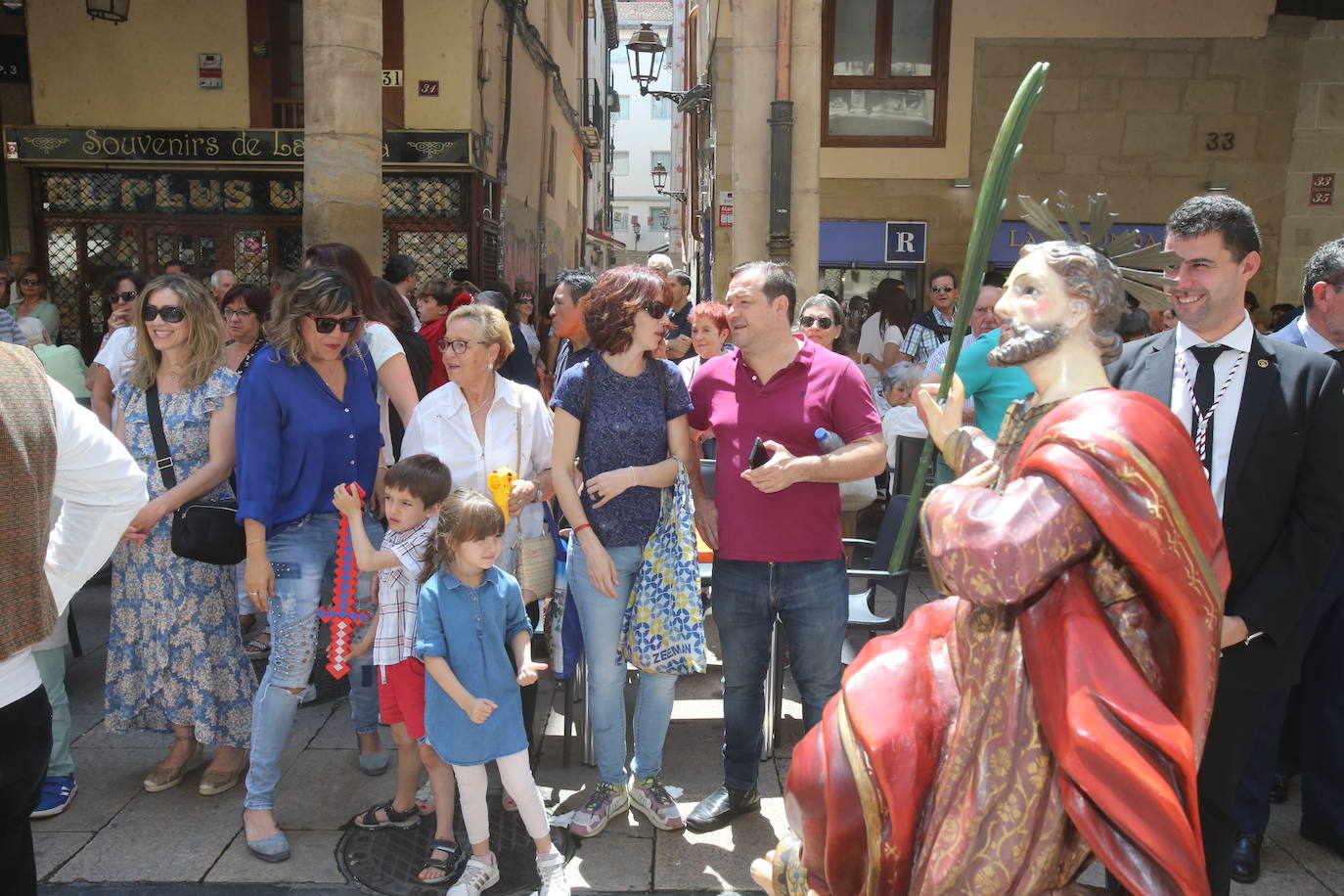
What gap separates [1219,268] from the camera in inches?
107

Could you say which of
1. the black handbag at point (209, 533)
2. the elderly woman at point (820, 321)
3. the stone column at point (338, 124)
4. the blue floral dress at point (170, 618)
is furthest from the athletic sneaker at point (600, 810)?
the stone column at point (338, 124)

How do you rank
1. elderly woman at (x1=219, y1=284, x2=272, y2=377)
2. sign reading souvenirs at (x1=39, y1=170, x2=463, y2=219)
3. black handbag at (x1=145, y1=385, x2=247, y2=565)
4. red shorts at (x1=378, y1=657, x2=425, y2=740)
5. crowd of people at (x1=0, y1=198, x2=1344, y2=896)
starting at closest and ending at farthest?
crowd of people at (x1=0, y1=198, x2=1344, y2=896) < red shorts at (x1=378, y1=657, x2=425, y2=740) < black handbag at (x1=145, y1=385, x2=247, y2=565) < elderly woman at (x1=219, y1=284, x2=272, y2=377) < sign reading souvenirs at (x1=39, y1=170, x2=463, y2=219)

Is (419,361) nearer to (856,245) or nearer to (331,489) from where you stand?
(331,489)

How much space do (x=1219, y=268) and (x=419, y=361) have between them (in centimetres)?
375

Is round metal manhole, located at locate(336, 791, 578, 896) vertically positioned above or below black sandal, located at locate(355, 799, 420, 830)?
below

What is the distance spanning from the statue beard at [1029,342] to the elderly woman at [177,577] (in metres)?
2.93

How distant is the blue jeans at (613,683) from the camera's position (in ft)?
11.7

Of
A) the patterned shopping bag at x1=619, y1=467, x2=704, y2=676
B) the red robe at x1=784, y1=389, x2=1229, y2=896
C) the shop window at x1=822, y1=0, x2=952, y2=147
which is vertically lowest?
the patterned shopping bag at x1=619, y1=467, x2=704, y2=676

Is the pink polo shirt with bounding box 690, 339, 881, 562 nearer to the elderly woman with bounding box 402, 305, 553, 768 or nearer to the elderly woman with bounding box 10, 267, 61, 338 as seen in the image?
the elderly woman with bounding box 402, 305, 553, 768

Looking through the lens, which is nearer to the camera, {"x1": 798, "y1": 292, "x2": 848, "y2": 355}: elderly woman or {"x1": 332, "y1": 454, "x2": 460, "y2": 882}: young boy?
{"x1": 332, "y1": 454, "x2": 460, "y2": 882}: young boy

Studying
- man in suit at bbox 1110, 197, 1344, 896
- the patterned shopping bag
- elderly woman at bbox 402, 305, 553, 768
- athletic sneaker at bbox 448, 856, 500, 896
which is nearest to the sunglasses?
elderly woman at bbox 402, 305, 553, 768

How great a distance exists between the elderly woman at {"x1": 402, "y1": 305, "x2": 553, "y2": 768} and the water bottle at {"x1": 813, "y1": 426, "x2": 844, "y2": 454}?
3.33ft

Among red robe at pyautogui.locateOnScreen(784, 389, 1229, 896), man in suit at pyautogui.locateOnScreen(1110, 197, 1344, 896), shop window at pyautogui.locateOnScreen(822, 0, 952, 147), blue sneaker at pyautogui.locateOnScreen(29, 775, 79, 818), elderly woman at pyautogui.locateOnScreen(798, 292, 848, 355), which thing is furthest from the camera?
shop window at pyautogui.locateOnScreen(822, 0, 952, 147)

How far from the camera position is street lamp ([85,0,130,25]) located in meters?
10.3
